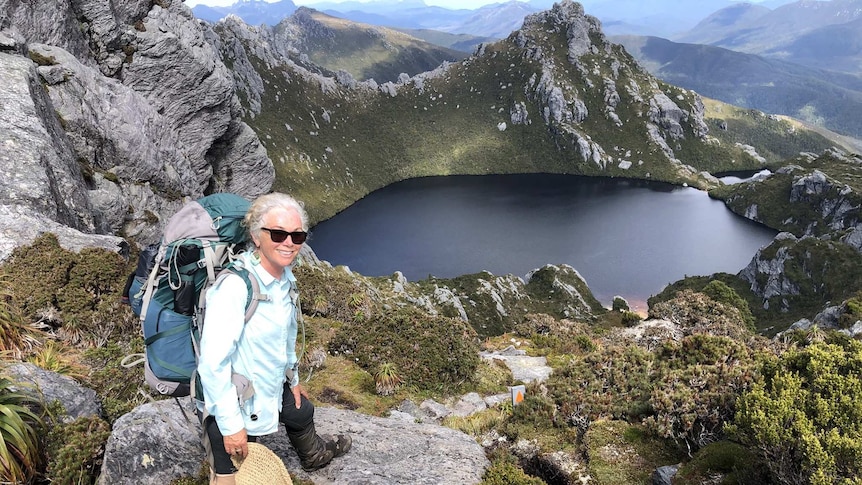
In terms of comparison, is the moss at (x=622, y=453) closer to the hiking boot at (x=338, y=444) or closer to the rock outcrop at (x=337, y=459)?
the rock outcrop at (x=337, y=459)

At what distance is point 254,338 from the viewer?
16.5ft

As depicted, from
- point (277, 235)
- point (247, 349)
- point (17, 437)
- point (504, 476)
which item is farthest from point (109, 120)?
point (504, 476)

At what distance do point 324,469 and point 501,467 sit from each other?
3.17 meters

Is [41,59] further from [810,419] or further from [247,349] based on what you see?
[810,419]

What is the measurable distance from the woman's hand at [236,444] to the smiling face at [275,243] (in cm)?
185

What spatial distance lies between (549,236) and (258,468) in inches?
4818

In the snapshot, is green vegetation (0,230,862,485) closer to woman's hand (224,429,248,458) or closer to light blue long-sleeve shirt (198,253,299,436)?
woman's hand (224,429,248,458)

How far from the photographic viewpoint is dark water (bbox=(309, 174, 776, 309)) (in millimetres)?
103250

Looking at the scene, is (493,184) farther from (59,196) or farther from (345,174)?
(59,196)

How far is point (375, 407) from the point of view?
13.5m

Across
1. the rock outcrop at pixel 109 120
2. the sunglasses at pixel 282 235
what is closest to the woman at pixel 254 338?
the sunglasses at pixel 282 235

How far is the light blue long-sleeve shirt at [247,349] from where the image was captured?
4.64m

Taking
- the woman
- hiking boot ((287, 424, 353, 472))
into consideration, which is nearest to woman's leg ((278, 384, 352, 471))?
hiking boot ((287, 424, 353, 472))

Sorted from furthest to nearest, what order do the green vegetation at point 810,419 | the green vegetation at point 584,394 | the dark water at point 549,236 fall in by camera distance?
the dark water at point 549,236
the green vegetation at point 584,394
the green vegetation at point 810,419
